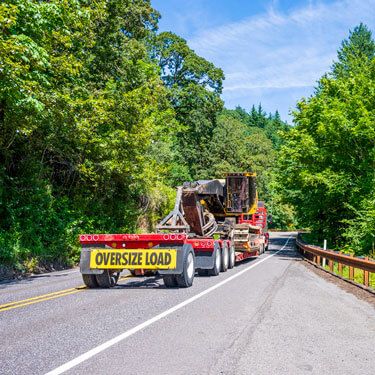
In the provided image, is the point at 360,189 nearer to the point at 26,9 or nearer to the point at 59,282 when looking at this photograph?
the point at 59,282

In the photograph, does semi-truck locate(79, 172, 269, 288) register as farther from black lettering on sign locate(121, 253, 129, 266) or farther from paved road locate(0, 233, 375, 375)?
paved road locate(0, 233, 375, 375)

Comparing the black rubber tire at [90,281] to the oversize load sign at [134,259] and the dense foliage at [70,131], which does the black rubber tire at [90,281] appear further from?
the dense foliage at [70,131]

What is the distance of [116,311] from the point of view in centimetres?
749

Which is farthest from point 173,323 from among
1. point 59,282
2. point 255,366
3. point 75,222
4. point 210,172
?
point 210,172

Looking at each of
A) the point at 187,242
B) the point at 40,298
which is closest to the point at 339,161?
the point at 187,242

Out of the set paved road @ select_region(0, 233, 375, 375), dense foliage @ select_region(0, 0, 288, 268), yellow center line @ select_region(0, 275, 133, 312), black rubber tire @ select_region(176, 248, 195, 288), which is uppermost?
dense foliage @ select_region(0, 0, 288, 268)

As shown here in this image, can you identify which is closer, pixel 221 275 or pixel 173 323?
pixel 173 323

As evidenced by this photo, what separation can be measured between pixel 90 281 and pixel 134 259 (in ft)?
4.46

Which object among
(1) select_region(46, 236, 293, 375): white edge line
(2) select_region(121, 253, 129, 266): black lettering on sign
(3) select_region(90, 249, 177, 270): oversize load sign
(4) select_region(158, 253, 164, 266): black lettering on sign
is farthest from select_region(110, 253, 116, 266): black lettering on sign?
(1) select_region(46, 236, 293, 375): white edge line

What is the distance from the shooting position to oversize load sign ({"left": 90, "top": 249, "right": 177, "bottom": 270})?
988 centimetres

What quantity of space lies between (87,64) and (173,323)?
57.0 ft

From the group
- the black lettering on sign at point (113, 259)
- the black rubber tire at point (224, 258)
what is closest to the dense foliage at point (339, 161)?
the black rubber tire at point (224, 258)

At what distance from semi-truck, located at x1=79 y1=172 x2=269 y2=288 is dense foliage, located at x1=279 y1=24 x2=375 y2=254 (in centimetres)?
529

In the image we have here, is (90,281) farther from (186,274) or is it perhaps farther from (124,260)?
(186,274)
